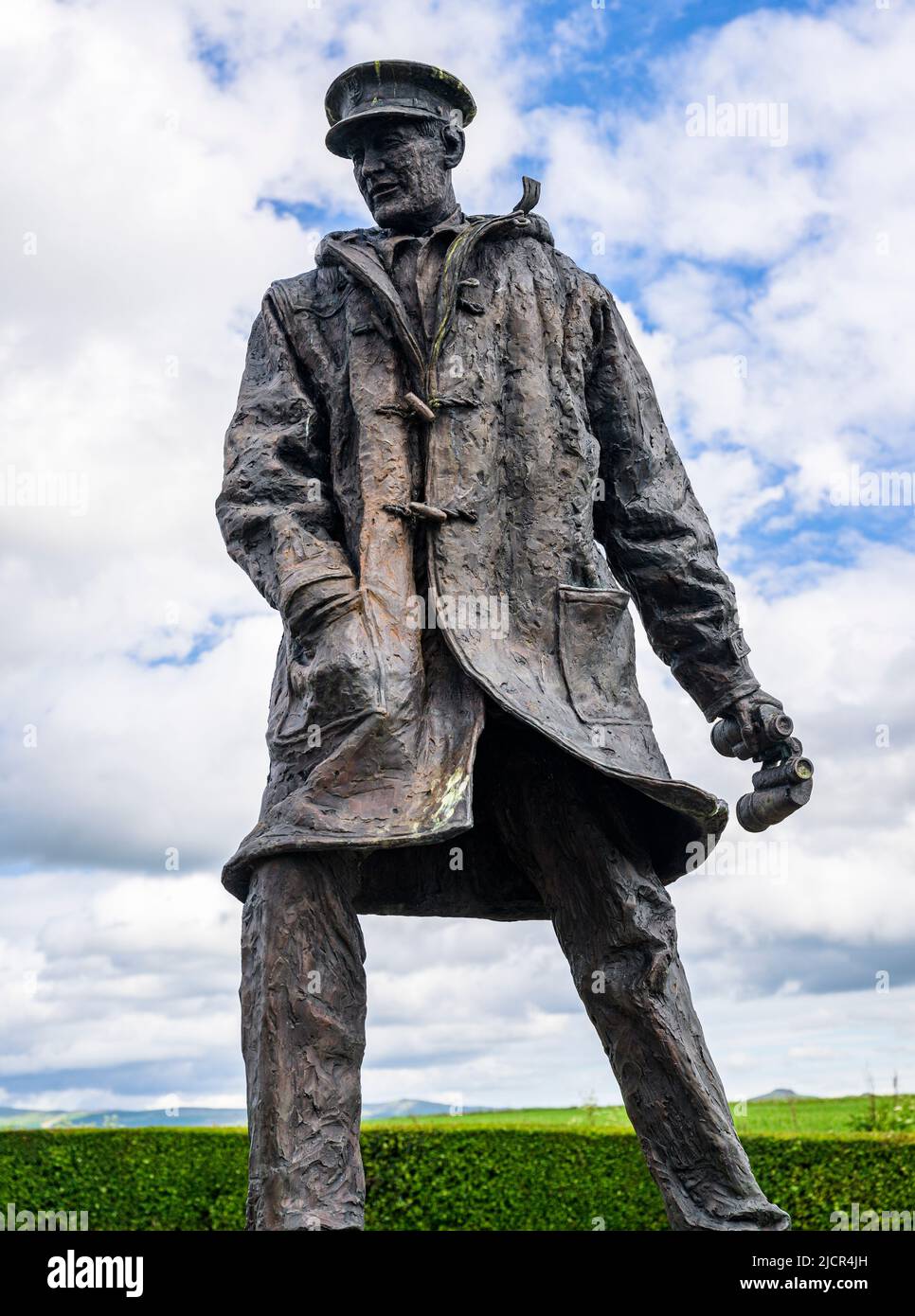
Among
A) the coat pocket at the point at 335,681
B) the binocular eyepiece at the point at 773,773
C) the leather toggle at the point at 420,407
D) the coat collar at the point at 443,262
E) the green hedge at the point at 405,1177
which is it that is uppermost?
the coat collar at the point at 443,262

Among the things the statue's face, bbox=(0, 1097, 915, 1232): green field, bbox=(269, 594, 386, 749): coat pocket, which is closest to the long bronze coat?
bbox=(269, 594, 386, 749): coat pocket

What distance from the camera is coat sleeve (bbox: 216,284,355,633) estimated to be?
4.65 m

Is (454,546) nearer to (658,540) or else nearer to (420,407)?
(420,407)

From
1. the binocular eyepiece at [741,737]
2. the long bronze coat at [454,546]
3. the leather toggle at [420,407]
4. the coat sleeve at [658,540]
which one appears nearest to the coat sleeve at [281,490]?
the long bronze coat at [454,546]

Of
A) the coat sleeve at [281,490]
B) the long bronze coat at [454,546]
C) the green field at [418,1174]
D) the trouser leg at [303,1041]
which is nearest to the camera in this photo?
the trouser leg at [303,1041]

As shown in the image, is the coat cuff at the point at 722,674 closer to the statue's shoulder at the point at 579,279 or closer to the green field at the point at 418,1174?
the statue's shoulder at the point at 579,279

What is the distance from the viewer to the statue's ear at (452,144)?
5.18 m

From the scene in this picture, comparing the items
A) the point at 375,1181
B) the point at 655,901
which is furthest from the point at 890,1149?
the point at 655,901

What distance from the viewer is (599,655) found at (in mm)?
4930

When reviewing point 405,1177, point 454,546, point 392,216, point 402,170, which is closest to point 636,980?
point 454,546

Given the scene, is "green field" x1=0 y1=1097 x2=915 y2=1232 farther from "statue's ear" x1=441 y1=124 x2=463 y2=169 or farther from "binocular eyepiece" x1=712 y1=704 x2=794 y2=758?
"statue's ear" x1=441 y1=124 x2=463 y2=169

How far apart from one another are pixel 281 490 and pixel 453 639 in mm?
729

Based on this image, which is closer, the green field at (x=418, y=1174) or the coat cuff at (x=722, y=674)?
the coat cuff at (x=722, y=674)

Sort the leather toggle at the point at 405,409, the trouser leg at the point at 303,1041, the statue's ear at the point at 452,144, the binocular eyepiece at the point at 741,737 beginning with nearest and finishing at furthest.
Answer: the trouser leg at the point at 303,1041 → the leather toggle at the point at 405,409 → the binocular eyepiece at the point at 741,737 → the statue's ear at the point at 452,144
